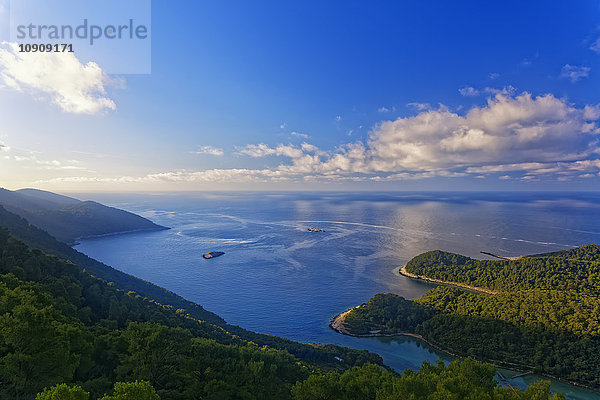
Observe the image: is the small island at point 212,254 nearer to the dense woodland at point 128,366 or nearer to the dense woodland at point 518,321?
the dense woodland at point 518,321

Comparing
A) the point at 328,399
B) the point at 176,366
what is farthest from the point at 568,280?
the point at 176,366

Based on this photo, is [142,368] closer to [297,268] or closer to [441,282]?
[297,268]

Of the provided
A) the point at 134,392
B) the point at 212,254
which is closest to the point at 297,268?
the point at 212,254

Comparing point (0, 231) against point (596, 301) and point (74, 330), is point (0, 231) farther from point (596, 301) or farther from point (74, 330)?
point (596, 301)

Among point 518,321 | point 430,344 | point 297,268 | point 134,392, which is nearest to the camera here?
point 134,392

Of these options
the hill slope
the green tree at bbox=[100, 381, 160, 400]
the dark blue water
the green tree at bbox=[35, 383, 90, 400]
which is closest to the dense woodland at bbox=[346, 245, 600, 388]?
the dark blue water

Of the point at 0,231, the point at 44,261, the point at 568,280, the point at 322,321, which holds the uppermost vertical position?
the point at 0,231
